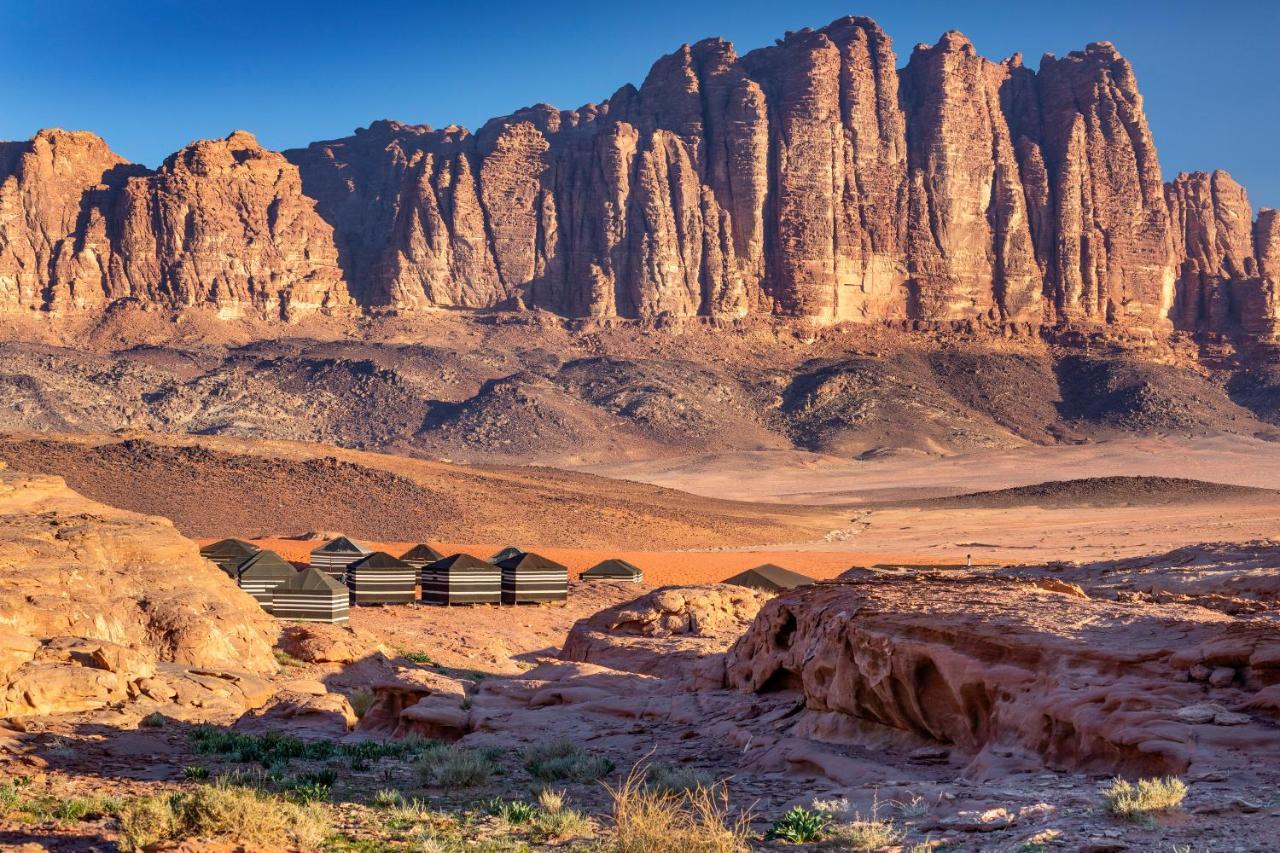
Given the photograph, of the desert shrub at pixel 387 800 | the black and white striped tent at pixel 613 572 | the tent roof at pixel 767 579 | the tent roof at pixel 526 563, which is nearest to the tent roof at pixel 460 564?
the tent roof at pixel 526 563

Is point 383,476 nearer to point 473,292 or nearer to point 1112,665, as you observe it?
point 1112,665

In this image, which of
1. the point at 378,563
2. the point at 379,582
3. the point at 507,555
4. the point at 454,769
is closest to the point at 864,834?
the point at 454,769

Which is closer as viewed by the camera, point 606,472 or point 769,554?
point 769,554

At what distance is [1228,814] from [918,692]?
13.5 feet

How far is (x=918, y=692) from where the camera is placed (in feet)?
41.7

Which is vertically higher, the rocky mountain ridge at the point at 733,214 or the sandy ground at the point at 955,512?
the rocky mountain ridge at the point at 733,214

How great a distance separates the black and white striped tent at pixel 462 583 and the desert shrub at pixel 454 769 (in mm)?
Result: 23029

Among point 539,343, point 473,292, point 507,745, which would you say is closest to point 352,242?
point 473,292

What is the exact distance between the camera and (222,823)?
966 cm

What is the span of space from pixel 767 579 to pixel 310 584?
11771 millimetres

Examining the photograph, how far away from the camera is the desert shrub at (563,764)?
1309 cm

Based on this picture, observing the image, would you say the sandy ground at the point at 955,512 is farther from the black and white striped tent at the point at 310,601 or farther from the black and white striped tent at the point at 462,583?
the black and white striped tent at the point at 310,601

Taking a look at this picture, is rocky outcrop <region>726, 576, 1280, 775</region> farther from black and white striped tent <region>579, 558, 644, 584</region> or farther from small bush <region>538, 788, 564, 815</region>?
black and white striped tent <region>579, 558, 644, 584</region>

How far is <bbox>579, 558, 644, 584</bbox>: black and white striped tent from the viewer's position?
43.3 metres
